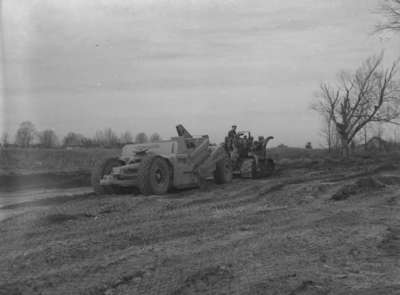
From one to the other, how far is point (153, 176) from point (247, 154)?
7418 millimetres

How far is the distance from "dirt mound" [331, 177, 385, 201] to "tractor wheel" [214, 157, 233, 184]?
4951 millimetres

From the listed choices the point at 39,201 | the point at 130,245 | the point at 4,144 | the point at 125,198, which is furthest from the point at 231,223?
the point at 4,144

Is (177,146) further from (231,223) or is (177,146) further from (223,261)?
(223,261)

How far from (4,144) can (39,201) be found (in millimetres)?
18388

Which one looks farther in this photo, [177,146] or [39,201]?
[177,146]

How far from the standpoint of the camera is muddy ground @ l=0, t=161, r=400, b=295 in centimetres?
586

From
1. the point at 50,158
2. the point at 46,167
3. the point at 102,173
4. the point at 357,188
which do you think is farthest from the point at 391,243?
the point at 50,158

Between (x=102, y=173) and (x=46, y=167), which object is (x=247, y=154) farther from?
(x=46, y=167)

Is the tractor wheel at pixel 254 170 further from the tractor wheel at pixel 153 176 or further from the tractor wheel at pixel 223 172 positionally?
the tractor wheel at pixel 153 176

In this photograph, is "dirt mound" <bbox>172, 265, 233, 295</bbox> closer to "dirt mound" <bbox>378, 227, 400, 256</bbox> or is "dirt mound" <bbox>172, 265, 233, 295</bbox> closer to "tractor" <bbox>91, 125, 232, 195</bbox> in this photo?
"dirt mound" <bbox>378, 227, 400, 256</bbox>

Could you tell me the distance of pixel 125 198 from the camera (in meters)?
13.1

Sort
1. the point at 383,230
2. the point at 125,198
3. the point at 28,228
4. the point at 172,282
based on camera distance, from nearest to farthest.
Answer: the point at 172,282
the point at 383,230
the point at 28,228
the point at 125,198

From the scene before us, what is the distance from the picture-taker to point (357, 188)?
13211 millimetres

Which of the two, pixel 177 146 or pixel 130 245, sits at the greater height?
pixel 177 146
